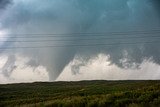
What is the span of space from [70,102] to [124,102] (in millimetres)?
8193

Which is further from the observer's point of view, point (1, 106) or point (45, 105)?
point (1, 106)

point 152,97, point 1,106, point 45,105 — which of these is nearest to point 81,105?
point 45,105

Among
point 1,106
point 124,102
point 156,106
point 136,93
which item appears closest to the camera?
point 156,106

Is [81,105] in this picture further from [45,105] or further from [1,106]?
[1,106]


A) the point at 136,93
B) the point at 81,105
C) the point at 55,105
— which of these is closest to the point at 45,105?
the point at 55,105

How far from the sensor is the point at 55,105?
50.4 meters

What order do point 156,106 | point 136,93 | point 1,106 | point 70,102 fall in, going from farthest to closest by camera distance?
point 1,106, point 136,93, point 70,102, point 156,106

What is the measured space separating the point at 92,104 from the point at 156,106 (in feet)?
33.3

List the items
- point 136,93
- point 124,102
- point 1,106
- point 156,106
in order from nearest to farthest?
point 156,106, point 124,102, point 136,93, point 1,106

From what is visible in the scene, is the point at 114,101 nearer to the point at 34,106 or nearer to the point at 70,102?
the point at 70,102

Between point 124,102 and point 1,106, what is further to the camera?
point 1,106

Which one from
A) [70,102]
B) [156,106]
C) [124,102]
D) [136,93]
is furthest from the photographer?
[136,93]

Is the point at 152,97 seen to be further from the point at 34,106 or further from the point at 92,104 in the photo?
the point at 34,106

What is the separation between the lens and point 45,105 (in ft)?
163
